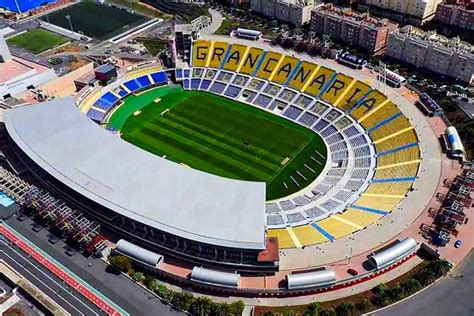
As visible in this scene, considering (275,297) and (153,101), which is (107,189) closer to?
(275,297)

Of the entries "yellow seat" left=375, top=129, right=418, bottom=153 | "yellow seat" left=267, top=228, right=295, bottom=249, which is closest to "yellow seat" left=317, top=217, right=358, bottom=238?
"yellow seat" left=267, top=228, right=295, bottom=249

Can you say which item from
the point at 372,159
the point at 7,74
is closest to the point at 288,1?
the point at 372,159

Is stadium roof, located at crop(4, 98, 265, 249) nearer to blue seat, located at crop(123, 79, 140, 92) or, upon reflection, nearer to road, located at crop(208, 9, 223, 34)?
blue seat, located at crop(123, 79, 140, 92)

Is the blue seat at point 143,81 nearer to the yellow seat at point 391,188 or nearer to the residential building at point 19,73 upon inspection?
the residential building at point 19,73

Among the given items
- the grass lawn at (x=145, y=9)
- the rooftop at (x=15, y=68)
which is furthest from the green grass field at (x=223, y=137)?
the grass lawn at (x=145, y=9)

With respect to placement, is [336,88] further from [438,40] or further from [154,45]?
[154,45]

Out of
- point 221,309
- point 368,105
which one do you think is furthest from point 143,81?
point 221,309
